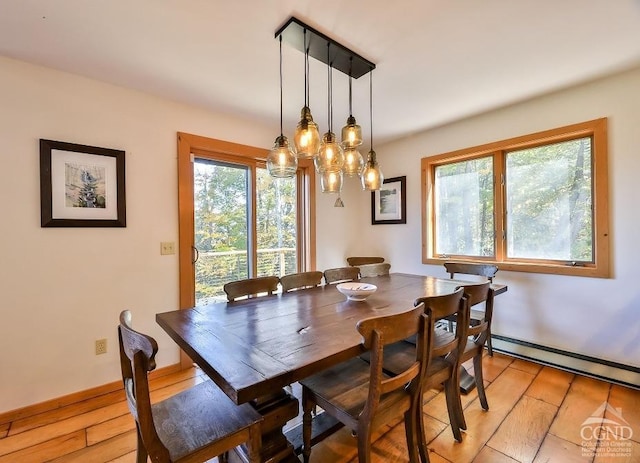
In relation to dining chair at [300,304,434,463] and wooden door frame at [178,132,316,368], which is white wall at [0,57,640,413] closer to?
wooden door frame at [178,132,316,368]

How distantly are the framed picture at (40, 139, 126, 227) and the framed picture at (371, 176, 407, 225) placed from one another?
2709mm

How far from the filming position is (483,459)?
1497 mm

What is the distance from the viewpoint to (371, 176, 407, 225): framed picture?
142 inches

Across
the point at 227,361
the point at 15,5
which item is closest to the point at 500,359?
the point at 227,361

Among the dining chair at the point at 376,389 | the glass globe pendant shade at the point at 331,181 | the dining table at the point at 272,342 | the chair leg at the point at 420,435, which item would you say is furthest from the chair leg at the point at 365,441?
the glass globe pendant shade at the point at 331,181

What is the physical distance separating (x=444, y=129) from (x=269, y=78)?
206 cm

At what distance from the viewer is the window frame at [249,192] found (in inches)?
101

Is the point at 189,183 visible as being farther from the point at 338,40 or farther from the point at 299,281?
the point at 338,40

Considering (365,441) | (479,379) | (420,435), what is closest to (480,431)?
(479,379)

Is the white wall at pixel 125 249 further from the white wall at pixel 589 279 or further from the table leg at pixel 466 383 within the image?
the table leg at pixel 466 383

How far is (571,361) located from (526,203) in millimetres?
1391

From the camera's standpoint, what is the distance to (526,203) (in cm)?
271

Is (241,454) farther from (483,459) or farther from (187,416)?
(483,459)

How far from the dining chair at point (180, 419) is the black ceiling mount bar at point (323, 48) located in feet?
5.40
